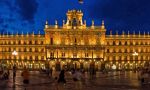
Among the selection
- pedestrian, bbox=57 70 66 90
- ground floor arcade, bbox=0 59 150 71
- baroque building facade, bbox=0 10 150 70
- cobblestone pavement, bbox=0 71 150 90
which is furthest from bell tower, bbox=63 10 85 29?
pedestrian, bbox=57 70 66 90

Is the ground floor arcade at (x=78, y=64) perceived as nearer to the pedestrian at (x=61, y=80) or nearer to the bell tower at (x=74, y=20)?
the bell tower at (x=74, y=20)

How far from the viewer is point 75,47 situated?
12912cm

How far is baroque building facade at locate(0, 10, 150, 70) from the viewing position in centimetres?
12875

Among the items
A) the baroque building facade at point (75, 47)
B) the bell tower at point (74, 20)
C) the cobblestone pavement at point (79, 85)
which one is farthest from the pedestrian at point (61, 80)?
the bell tower at point (74, 20)

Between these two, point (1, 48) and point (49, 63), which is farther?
point (1, 48)

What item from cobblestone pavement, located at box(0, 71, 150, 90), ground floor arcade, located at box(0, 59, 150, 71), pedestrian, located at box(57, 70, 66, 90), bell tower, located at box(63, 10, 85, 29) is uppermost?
bell tower, located at box(63, 10, 85, 29)

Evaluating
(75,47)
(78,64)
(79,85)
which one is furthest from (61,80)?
(75,47)

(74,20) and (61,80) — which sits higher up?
(74,20)

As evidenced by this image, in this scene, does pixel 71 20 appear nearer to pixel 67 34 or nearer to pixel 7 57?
pixel 67 34

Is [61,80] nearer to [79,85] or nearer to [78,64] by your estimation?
[79,85]

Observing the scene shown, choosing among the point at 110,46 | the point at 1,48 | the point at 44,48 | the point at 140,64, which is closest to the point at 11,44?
the point at 1,48

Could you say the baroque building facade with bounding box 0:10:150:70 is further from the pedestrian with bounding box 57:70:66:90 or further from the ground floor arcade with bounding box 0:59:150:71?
the pedestrian with bounding box 57:70:66:90

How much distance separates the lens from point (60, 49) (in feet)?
422

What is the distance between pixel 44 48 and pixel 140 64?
31955 millimetres
